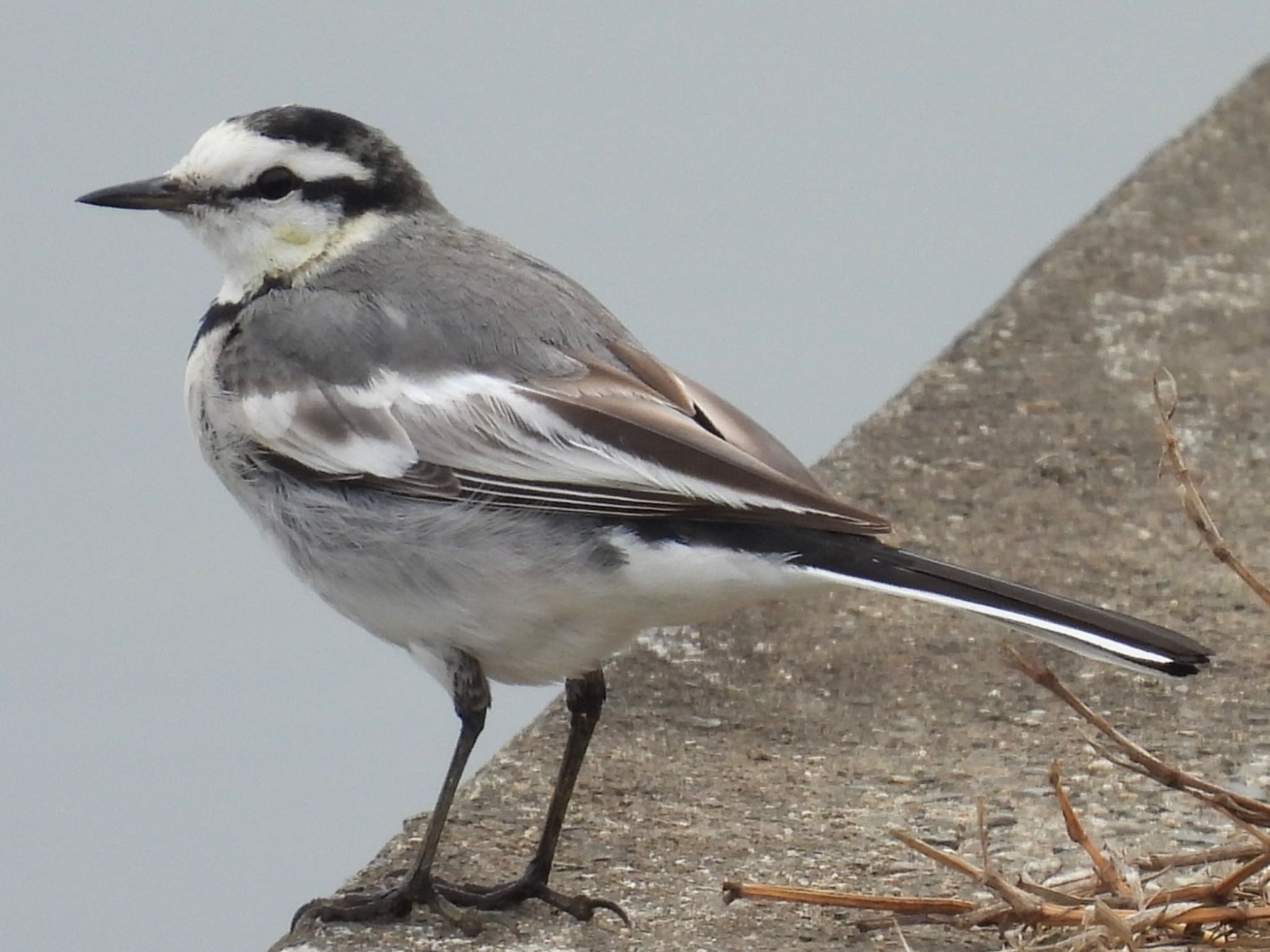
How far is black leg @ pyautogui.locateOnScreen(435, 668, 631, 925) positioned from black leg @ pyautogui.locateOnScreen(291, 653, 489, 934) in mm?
53

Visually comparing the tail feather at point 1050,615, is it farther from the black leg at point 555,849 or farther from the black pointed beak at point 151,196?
the black pointed beak at point 151,196

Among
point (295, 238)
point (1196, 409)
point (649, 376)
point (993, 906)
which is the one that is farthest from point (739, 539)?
point (1196, 409)

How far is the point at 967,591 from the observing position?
12.9 feet

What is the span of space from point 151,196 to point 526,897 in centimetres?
175

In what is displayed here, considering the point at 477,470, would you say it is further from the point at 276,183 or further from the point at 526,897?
the point at 276,183

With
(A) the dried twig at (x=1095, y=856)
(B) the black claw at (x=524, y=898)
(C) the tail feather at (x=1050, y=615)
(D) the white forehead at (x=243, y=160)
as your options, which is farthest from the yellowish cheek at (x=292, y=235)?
(A) the dried twig at (x=1095, y=856)

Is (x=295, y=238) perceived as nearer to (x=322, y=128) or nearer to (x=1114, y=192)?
(x=322, y=128)

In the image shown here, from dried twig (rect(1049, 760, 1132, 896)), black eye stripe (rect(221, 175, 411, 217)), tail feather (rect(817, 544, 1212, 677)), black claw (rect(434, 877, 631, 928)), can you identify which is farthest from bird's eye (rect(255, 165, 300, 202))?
dried twig (rect(1049, 760, 1132, 896))

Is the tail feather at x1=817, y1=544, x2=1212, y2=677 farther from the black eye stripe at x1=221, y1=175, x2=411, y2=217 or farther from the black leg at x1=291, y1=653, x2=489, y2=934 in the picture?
the black eye stripe at x1=221, y1=175, x2=411, y2=217

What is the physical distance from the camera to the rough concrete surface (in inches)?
170

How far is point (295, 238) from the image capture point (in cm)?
488

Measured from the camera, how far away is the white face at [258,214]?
488 centimetres

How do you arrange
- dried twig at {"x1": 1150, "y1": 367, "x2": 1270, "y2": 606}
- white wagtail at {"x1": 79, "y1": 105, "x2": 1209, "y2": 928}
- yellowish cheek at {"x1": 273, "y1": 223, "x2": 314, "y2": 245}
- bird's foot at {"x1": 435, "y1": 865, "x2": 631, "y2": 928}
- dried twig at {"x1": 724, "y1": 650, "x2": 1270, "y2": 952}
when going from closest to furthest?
dried twig at {"x1": 724, "y1": 650, "x2": 1270, "y2": 952} < dried twig at {"x1": 1150, "y1": 367, "x2": 1270, "y2": 606} < white wagtail at {"x1": 79, "y1": 105, "x2": 1209, "y2": 928} < bird's foot at {"x1": 435, "y1": 865, "x2": 631, "y2": 928} < yellowish cheek at {"x1": 273, "y1": 223, "x2": 314, "y2": 245}

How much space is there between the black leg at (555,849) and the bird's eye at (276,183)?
1.24 metres
